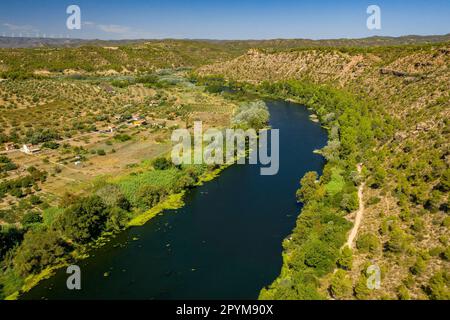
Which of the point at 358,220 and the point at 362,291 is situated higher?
the point at 358,220

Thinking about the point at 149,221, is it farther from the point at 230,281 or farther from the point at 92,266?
the point at 230,281

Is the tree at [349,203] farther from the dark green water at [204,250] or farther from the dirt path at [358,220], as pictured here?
the dark green water at [204,250]

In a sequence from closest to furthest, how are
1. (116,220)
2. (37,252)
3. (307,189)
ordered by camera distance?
1. (37,252)
2. (116,220)
3. (307,189)

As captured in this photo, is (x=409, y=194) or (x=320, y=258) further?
(x=409, y=194)

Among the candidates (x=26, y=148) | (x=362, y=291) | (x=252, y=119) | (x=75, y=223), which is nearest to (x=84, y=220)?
(x=75, y=223)

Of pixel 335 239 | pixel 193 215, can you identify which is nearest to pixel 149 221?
pixel 193 215

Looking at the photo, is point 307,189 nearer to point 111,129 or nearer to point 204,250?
point 204,250
